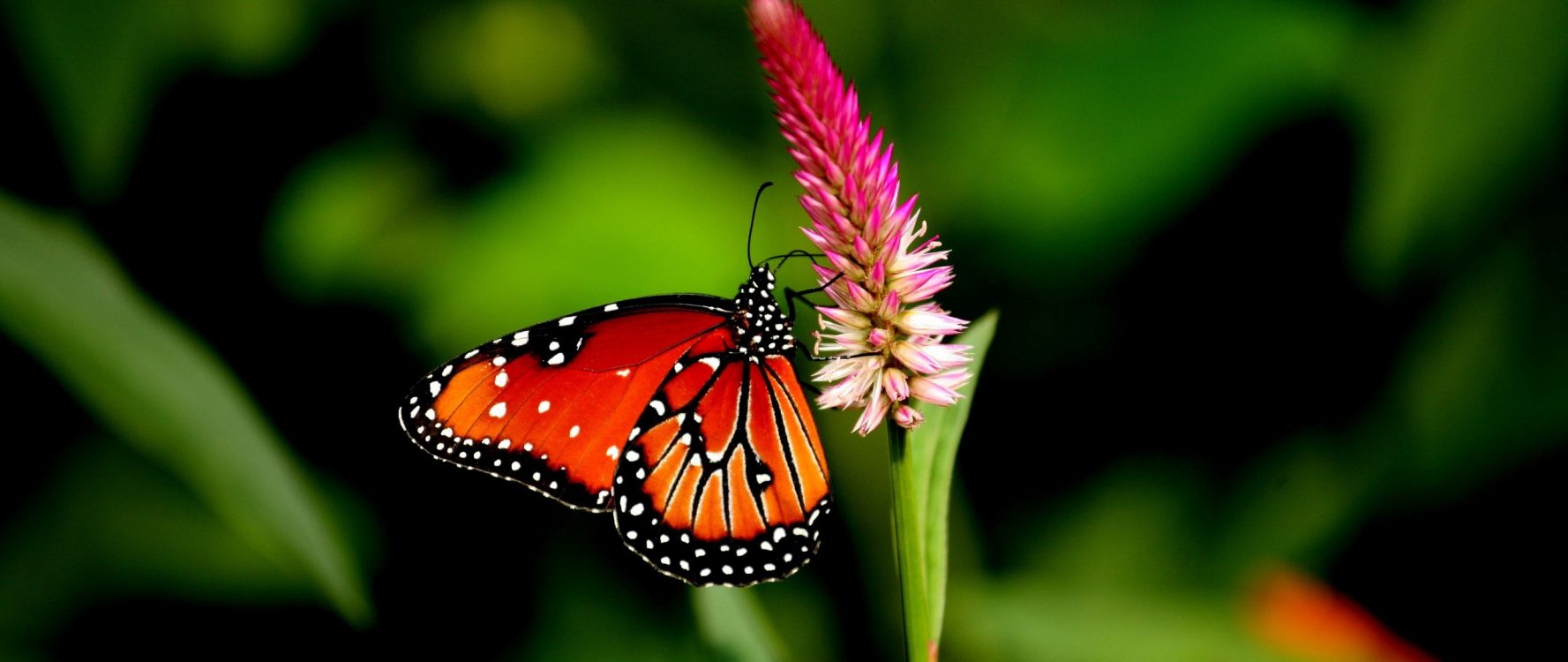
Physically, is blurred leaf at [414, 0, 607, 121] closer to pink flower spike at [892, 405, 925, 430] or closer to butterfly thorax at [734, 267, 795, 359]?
butterfly thorax at [734, 267, 795, 359]

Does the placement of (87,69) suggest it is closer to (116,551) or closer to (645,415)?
(116,551)

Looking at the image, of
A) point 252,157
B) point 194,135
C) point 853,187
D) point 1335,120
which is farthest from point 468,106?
point 1335,120

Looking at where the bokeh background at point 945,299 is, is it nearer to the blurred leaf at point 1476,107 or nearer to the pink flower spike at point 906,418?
the blurred leaf at point 1476,107

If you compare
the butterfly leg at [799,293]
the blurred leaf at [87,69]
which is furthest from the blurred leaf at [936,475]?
the blurred leaf at [87,69]

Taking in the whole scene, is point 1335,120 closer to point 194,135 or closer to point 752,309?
point 752,309

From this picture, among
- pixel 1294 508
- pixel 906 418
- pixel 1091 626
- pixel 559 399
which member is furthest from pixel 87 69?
pixel 1294 508

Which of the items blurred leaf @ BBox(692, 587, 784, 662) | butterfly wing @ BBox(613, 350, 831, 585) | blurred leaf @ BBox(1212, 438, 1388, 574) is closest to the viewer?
blurred leaf @ BBox(692, 587, 784, 662)

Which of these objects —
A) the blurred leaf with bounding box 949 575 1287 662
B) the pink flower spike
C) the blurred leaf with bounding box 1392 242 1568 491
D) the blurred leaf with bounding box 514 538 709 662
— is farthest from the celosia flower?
the blurred leaf with bounding box 1392 242 1568 491
